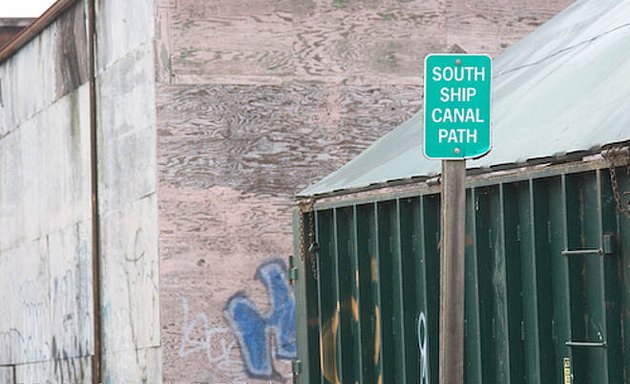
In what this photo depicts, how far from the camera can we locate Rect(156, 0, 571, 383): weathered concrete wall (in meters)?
16.5

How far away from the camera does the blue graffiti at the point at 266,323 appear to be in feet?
54.1

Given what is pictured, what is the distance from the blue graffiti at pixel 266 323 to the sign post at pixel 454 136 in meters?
9.64

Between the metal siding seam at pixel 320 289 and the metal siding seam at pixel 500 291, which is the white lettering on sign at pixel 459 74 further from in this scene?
the metal siding seam at pixel 320 289

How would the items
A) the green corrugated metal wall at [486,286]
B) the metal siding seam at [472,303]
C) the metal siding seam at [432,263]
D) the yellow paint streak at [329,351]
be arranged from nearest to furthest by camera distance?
the green corrugated metal wall at [486,286], the metal siding seam at [472,303], the metal siding seam at [432,263], the yellow paint streak at [329,351]

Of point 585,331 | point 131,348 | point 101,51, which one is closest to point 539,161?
point 585,331

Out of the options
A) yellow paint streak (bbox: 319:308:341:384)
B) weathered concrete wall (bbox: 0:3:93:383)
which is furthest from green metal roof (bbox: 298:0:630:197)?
weathered concrete wall (bbox: 0:3:93:383)

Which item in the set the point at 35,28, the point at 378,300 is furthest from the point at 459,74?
the point at 35,28

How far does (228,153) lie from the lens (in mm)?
Result: 16828

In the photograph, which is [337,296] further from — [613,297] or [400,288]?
[613,297]

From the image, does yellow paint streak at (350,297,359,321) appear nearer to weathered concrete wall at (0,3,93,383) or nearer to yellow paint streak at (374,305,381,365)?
yellow paint streak at (374,305,381,365)

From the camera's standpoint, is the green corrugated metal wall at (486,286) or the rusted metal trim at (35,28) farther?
the rusted metal trim at (35,28)

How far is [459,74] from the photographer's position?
6934mm

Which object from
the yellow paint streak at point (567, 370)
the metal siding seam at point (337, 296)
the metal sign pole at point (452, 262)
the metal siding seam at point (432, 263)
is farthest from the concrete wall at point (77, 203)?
the metal sign pole at point (452, 262)

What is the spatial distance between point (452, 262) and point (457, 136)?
0.56m
